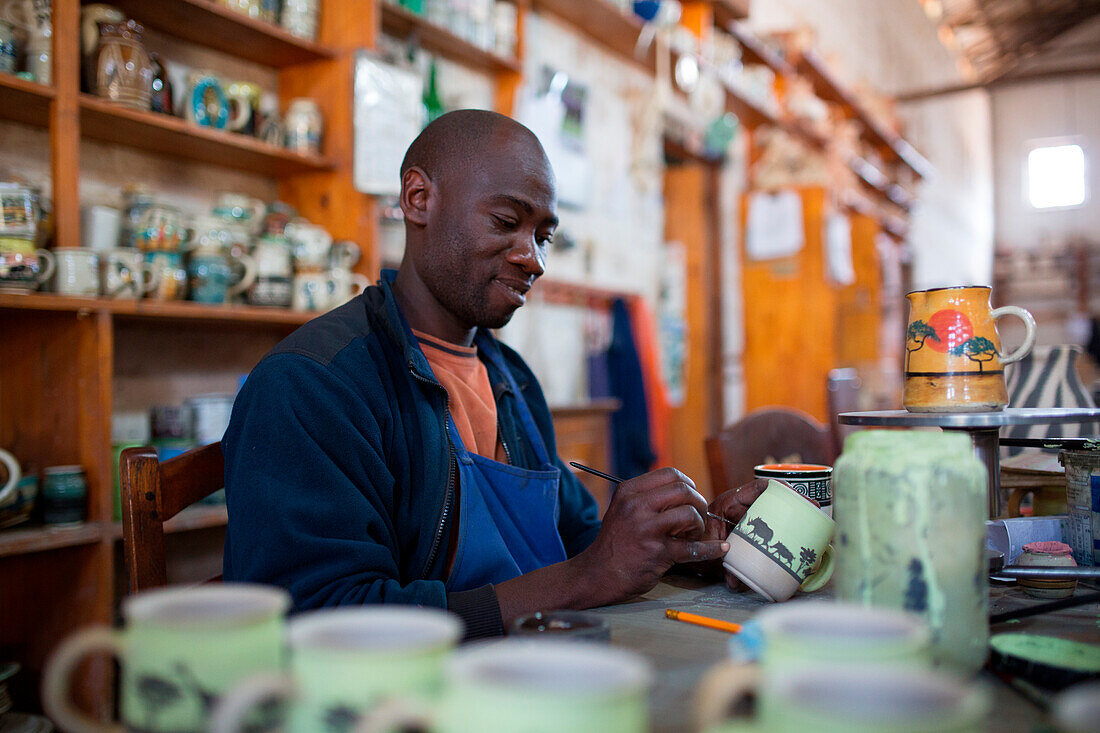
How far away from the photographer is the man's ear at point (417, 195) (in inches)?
62.7

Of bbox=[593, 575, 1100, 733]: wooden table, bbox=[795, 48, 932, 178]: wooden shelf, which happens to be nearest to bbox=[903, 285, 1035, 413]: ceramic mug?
bbox=[593, 575, 1100, 733]: wooden table

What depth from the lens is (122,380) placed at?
234 centimetres

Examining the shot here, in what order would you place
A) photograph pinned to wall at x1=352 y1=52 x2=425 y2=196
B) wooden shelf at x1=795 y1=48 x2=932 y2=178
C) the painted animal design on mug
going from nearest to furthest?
the painted animal design on mug < photograph pinned to wall at x1=352 y1=52 x2=425 y2=196 < wooden shelf at x1=795 y1=48 x2=932 y2=178

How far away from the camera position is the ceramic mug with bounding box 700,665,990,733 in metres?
0.41

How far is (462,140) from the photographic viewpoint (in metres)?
1.56

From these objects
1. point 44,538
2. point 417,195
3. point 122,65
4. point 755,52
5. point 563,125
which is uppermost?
point 755,52

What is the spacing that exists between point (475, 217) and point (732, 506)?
0.71 m

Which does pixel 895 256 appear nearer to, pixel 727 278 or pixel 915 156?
pixel 915 156

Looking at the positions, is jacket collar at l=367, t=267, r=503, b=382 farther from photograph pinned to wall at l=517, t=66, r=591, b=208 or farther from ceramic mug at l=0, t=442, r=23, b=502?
photograph pinned to wall at l=517, t=66, r=591, b=208

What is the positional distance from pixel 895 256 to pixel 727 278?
3980mm

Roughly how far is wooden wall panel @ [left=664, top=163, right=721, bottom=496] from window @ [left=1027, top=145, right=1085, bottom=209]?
13.6 m

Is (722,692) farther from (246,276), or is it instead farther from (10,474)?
(246,276)

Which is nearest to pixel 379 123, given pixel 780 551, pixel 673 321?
pixel 780 551

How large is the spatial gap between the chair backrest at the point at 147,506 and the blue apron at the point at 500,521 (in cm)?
43
